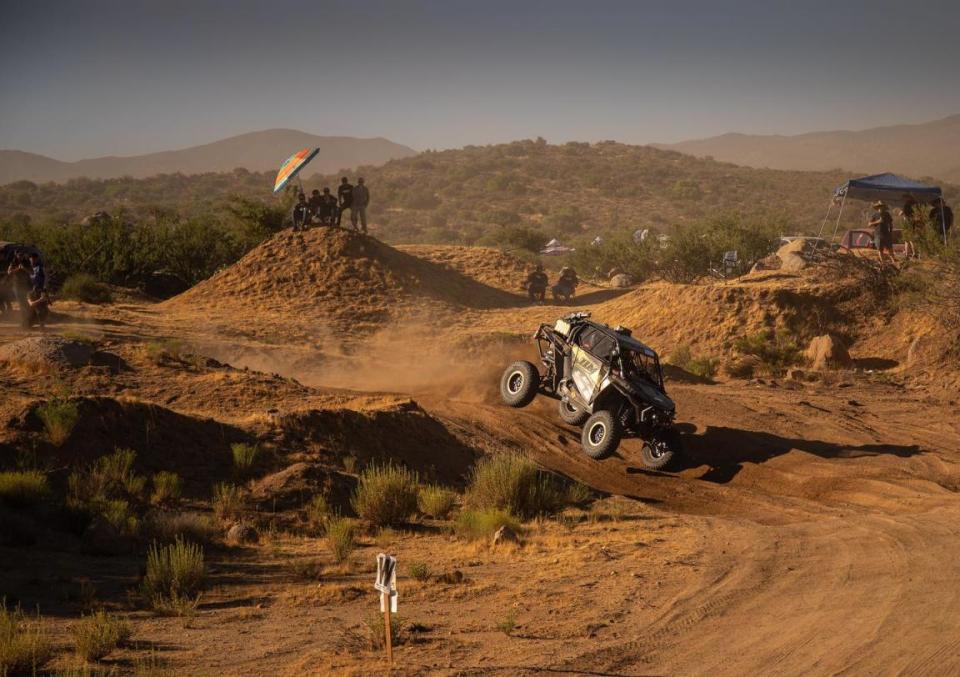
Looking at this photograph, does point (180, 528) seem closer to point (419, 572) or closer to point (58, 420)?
point (58, 420)

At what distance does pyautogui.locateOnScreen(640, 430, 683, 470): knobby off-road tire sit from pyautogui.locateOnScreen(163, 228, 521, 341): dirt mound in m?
12.3

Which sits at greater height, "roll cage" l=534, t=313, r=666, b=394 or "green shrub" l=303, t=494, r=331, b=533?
"roll cage" l=534, t=313, r=666, b=394

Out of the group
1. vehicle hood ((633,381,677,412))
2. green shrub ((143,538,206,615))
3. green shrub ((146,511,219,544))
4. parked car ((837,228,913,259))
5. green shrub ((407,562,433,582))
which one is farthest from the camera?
parked car ((837,228,913,259))

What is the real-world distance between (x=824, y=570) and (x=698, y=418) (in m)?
7.17

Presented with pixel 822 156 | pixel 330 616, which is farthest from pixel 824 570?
pixel 822 156

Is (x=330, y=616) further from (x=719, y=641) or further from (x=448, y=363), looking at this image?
(x=448, y=363)

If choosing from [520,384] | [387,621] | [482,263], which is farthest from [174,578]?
[482,263]

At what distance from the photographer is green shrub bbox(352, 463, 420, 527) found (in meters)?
11.3

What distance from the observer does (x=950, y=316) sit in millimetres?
21766

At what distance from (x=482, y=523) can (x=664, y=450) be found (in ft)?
14.1

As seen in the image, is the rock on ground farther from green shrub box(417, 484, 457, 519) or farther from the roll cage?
green shrub box(417, 484, 457, 519)

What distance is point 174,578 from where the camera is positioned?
8406 mm

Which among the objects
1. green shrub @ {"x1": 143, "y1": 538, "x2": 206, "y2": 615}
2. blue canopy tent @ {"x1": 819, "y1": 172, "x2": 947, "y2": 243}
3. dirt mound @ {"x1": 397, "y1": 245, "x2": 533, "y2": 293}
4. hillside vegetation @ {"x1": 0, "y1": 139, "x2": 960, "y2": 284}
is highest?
hillside vegetation @ {"x1": 0, "y1": 139, "x2": 960, "y2": 284}

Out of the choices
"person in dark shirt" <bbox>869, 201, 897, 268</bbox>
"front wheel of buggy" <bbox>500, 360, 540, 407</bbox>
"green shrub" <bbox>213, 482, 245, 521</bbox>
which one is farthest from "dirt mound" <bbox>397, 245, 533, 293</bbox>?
"green shrub" <bbox>213, 482, 245, 521</bbox>
